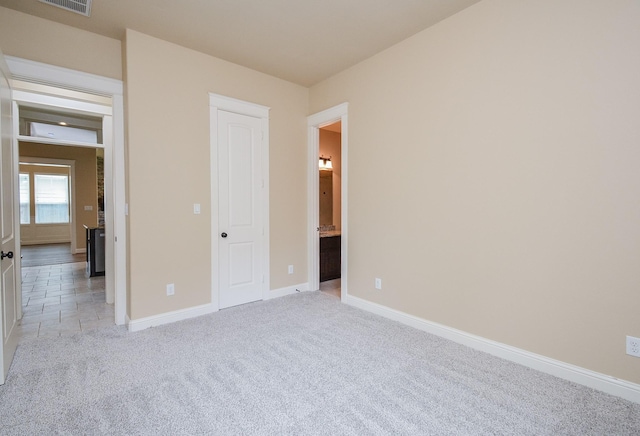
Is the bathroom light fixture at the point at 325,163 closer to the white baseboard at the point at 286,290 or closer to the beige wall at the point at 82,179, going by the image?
the white baseboard at the point at 286,290

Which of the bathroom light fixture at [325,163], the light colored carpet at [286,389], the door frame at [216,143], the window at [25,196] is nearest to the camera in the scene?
the light colored carpet at [286,389]

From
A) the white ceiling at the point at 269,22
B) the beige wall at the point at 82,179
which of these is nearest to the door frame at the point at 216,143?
the white ceiling at the point at 269,22

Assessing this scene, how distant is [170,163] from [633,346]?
3942 mm

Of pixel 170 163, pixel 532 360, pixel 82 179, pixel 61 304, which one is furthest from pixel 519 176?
pixel 82 179

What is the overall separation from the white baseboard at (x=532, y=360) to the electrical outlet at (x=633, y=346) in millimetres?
188

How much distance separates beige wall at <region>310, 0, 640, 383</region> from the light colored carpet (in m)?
0.43

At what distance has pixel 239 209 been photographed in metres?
3.76

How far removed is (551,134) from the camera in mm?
2145

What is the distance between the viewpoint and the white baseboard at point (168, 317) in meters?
2.97

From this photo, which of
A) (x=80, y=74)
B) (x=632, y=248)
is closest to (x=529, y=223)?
(x=632, y=248)

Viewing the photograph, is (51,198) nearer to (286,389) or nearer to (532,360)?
(286,389)

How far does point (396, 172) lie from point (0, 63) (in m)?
3.41

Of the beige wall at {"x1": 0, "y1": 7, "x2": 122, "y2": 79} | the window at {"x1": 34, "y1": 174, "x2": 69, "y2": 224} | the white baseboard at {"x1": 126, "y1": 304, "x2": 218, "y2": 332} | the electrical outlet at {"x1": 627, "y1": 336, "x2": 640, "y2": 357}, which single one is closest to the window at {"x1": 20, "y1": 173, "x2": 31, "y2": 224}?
the window at {"x1": 34, "y1": 174, "x2": 69, "y2": 224}

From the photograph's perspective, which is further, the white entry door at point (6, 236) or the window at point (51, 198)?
the window at point (51, 198)
